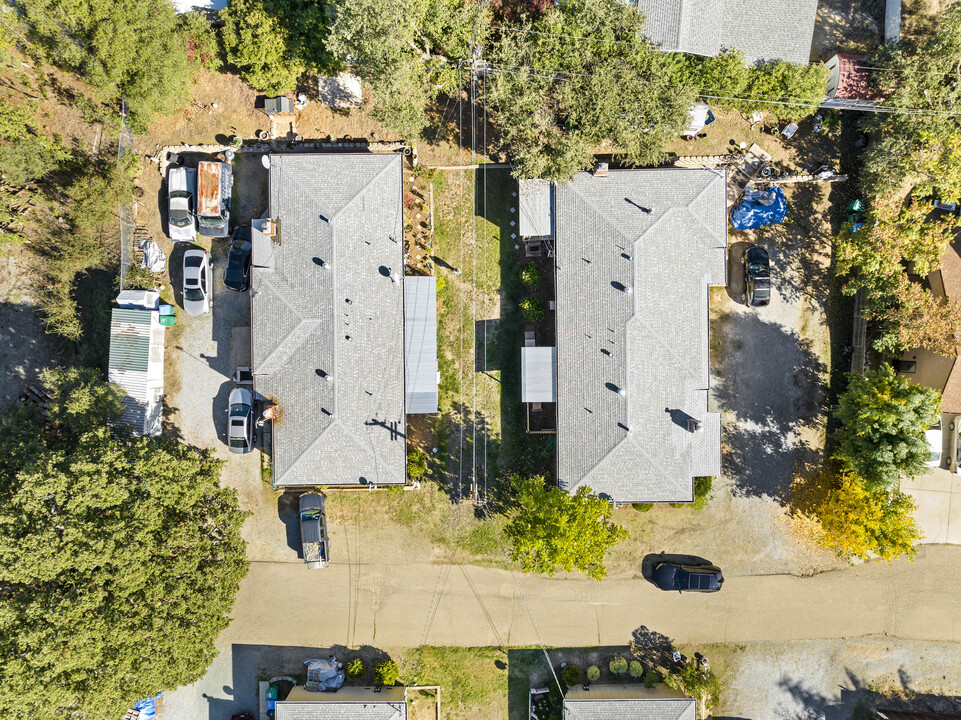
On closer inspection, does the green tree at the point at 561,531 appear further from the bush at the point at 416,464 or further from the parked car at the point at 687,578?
the bush at the point at 416,464

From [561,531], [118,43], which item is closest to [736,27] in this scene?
[561,531]

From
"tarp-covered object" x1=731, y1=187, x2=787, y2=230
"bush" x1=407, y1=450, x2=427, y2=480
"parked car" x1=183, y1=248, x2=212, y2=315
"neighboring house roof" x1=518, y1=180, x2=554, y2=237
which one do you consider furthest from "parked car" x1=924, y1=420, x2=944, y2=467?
"parked car" x1=183, y1=248, x2=212, y2=315

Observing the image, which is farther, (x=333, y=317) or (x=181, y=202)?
(x=181, y=202)

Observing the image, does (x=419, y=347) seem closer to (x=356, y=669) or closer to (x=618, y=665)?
(x=356, y=669)

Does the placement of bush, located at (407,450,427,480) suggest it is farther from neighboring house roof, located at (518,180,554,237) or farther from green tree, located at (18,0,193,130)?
green tree, located at (18,0,193,130)

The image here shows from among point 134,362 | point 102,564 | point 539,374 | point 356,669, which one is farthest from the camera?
point 356,669

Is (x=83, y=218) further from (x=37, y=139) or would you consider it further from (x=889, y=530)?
(x=889, y=530)

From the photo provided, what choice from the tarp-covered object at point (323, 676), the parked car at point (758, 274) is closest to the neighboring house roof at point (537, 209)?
the parked car at point (758, 274)
